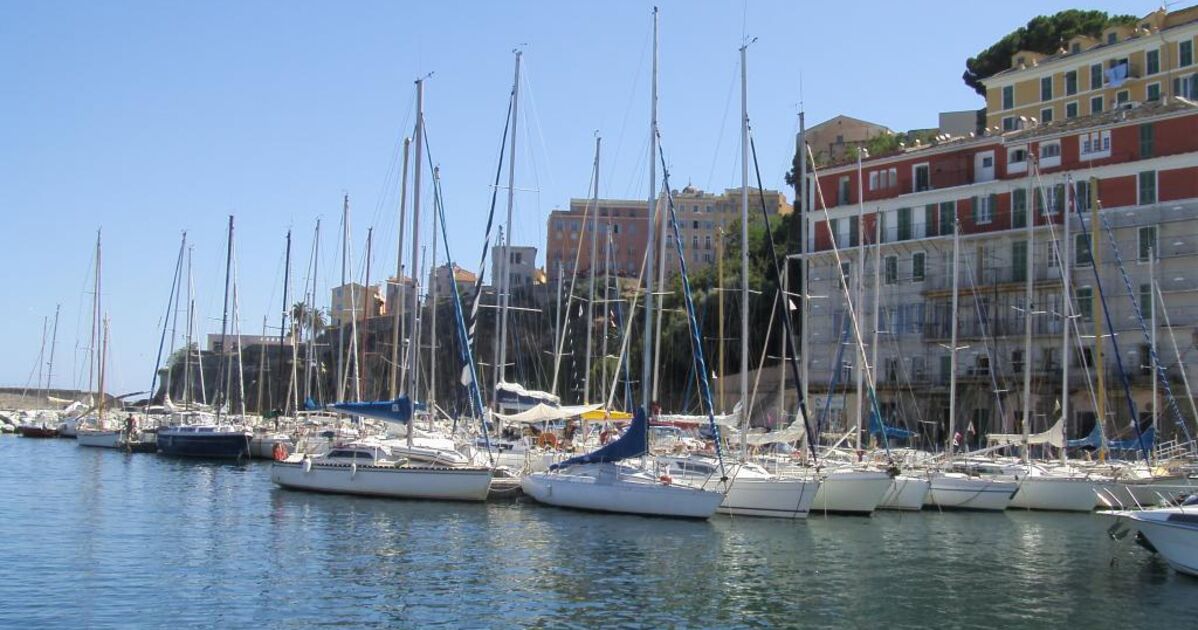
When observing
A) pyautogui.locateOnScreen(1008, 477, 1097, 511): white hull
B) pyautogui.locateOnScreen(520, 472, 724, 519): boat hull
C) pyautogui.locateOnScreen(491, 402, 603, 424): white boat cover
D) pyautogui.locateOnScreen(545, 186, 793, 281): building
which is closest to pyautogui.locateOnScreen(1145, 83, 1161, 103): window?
pyautogui.locateOnScreen(1008, 477, 1097, 511): white hull

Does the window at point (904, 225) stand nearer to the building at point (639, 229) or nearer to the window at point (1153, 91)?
the window at point (1153, 91)

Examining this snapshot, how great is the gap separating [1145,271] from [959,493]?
2073 cm

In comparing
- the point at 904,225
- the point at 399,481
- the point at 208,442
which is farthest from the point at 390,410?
the point at 904,225

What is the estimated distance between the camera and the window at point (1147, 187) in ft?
186

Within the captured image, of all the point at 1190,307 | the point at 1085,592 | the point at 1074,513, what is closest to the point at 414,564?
the point at 1085,592

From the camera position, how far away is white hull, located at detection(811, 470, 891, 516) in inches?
1515

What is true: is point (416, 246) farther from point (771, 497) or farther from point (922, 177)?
point (922, 177)

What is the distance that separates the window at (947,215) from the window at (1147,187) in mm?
10190

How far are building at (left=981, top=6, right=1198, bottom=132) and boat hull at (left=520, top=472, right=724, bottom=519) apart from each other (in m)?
39.5

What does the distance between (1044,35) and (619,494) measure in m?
62.9

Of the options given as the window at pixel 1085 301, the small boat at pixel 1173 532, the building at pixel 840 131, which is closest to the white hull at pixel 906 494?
the small boat at pixel 1173 532

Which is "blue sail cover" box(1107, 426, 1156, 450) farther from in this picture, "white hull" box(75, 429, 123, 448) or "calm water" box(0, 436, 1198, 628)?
"white hull" box(75, 429, 123, 448)

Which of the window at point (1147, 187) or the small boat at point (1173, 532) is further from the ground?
the window at point (1147, 187)

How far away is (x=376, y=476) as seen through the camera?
40.9 m
